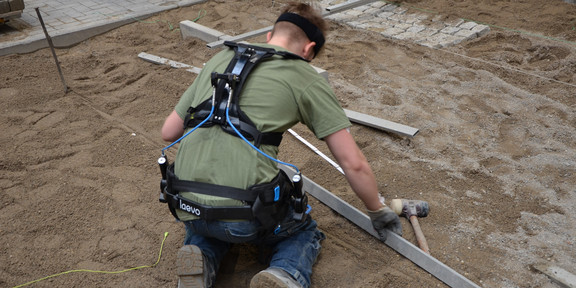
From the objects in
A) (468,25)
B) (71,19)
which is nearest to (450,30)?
(468,25)

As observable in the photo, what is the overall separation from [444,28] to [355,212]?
13.1 ft

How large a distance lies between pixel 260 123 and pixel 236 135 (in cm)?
12

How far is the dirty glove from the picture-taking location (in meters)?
2.65

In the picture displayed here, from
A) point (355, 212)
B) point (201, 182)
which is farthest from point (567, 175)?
point (201, 182)

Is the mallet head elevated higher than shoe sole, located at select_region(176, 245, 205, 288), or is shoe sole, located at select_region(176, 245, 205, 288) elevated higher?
shoe sole, located at select_region(176, 245, 205, 288)

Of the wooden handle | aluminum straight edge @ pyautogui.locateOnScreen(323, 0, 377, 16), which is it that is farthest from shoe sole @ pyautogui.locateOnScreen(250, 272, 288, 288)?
aluminum straight edge @ pyautogui.locateOnScreen(323, 0, 377, 16)

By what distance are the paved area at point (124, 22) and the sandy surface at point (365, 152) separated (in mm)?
181

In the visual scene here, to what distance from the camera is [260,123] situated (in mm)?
2229

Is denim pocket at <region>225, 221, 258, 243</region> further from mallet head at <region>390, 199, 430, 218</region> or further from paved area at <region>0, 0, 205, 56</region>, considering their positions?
paved area at <region>0, 0, 205, 56</region>

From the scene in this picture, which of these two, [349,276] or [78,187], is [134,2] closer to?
[78,187]

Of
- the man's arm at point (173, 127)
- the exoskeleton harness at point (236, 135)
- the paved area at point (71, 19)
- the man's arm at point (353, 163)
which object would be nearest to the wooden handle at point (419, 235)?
the man's arm at point (353, 163)

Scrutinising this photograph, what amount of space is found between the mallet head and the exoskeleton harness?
929mm

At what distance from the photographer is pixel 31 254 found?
284 centimetres

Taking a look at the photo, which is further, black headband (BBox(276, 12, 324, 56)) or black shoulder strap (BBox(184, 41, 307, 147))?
black headband (BBox(276, 12, 324, 56))
